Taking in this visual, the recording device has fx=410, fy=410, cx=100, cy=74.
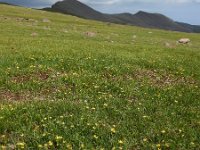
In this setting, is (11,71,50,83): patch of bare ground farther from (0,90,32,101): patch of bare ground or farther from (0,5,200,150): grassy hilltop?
(0,90,32,101): patch of bare ground

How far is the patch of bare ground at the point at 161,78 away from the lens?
23750mm

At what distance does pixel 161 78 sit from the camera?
82.5 feet

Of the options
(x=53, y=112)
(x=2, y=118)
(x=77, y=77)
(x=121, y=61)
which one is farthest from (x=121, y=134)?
(x=121, y=61)

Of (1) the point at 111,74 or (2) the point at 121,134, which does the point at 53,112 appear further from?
(1) the point at 111,74

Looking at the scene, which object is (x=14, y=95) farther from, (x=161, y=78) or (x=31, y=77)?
(x=161, y=78)

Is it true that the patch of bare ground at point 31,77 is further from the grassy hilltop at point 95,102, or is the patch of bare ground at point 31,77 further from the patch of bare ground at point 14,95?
the patch of bare ground at point 14,95

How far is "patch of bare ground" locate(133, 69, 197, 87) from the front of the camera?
935 inches

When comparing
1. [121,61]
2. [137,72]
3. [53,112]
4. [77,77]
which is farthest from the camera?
[121,61]

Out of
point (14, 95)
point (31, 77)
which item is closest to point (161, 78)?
point (31, 77)

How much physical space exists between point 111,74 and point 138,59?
626 centimetres

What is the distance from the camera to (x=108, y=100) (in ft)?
60.2

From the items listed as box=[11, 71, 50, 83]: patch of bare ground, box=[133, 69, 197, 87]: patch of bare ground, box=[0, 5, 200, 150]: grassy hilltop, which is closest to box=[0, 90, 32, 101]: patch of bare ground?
box=[0, 5, 200, 150]: grassy hilltop

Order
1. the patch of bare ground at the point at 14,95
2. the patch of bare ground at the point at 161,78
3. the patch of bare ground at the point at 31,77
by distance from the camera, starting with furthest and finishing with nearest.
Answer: the patch of bare ground at the point at 161,78 < the patch of bare ground at the point at 31,77 < the patch of bare ground at the point at 14,95

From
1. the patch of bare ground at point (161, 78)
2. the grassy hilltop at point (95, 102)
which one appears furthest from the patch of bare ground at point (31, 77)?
the patch of bare ground at point (161, 78)
